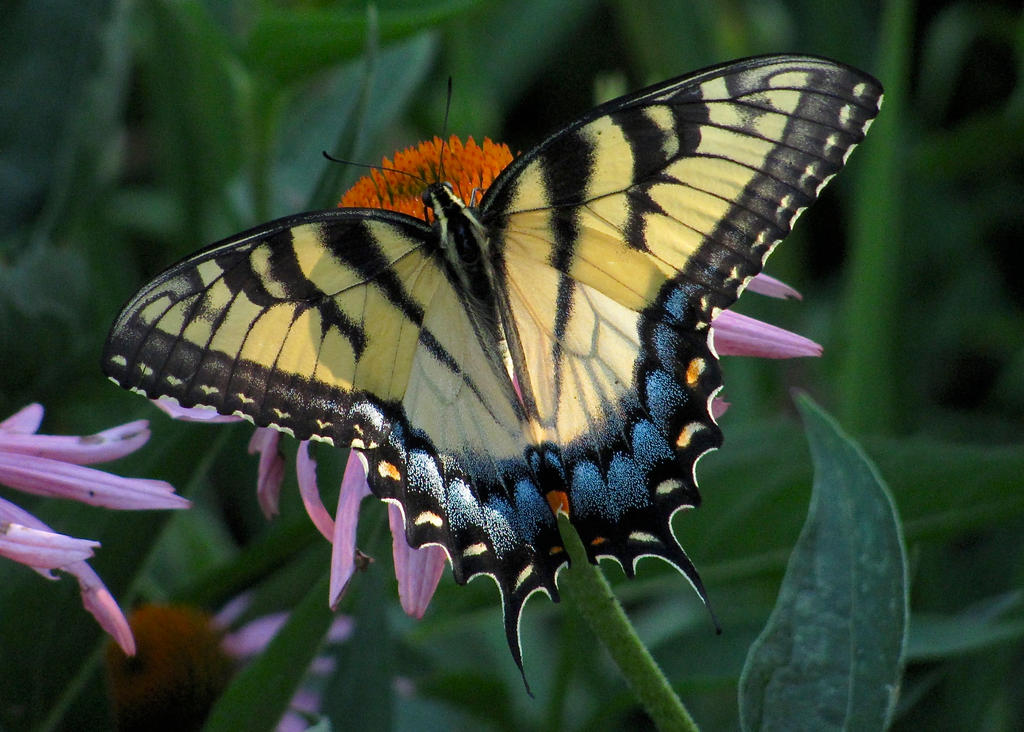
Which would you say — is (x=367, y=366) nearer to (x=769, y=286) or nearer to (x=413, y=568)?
(x=413, y=568)

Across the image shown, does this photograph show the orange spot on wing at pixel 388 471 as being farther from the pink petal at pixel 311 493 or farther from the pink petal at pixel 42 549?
the pink petal at pixel 42 549

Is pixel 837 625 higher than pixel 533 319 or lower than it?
lower

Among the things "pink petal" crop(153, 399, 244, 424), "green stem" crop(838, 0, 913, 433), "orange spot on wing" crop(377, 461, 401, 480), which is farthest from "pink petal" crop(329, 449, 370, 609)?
"green stem" crop(838, 0, 913, 433)

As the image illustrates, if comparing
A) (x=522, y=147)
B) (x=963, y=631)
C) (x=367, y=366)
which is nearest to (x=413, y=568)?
(x=367, y=366)

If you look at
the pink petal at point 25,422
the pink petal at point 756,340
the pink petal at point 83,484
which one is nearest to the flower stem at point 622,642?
the pink petal at point 756,340

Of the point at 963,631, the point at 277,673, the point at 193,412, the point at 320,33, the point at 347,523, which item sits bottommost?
the point at 963,631

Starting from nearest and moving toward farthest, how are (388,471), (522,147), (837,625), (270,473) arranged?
(837,625) → (388,471) → (270,473) → (522,147)
